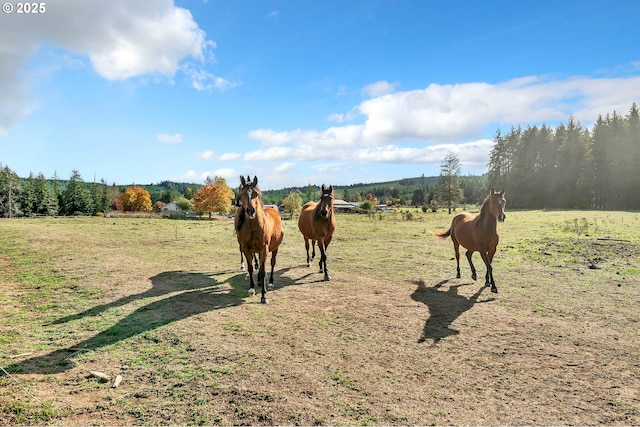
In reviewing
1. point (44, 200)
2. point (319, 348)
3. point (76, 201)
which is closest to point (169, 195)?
point (76, 201)

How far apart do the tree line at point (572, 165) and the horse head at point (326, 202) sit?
→ 59.8 meters

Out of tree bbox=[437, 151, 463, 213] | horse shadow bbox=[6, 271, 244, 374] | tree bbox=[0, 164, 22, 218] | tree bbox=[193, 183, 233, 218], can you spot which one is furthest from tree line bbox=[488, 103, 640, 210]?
tree bbox=[0, 164, 22, 218]

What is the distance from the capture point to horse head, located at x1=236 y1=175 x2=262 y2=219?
6836 mm

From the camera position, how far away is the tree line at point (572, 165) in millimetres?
49375

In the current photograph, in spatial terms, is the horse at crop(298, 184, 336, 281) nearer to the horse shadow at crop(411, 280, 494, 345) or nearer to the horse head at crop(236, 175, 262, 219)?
the horse head at crop(236, 175, 262, 219)

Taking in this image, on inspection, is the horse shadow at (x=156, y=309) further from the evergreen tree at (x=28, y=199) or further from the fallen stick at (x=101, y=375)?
the evergreen tree at (x=28, y=199)

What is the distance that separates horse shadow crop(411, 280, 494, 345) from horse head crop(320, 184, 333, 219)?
3.20 metres

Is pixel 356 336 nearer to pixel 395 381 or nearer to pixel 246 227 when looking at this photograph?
pixel 395 381

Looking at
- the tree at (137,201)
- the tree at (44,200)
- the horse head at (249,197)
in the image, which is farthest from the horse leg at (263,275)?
the tree at (137,201)

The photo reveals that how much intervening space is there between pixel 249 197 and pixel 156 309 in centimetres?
291

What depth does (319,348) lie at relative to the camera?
4836 millimetres

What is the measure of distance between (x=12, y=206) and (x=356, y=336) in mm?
81125

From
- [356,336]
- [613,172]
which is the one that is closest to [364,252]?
[356,336]

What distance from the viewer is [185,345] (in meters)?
4.78
